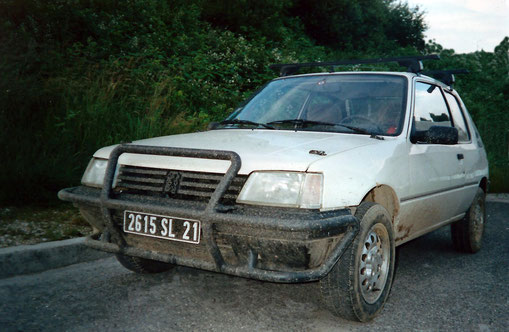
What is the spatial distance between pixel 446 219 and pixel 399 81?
4.53ft

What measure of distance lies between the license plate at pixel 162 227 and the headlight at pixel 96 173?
473 mm

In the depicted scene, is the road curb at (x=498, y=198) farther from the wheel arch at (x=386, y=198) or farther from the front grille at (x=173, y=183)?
the front grille at (x=173, y=183)

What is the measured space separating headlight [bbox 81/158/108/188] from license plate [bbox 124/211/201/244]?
47 cm

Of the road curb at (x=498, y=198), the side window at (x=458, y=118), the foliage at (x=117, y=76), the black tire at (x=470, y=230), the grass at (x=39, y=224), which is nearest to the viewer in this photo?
the grass at (x=39, y=224)

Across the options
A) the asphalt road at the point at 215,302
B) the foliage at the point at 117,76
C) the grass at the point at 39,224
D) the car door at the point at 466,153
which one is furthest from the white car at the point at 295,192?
the foliage at the point at 117,76

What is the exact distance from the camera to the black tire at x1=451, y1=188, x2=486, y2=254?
518 centimetres

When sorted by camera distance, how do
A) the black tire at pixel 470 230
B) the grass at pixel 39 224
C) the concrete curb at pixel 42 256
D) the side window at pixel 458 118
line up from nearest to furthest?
the concrete curb at pixel 42 256
the grass at pixel 39 224
the side window at pixel 458 118
the black tire at pixel 470 230

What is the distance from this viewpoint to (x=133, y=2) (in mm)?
13117

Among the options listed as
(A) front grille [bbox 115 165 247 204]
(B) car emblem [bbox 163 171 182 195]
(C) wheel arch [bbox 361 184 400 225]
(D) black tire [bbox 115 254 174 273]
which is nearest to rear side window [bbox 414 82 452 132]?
(C) wheel arch [bbox 361 184 400 225]

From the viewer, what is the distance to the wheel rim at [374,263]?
10.6 feet

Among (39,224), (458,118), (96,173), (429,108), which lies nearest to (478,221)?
(458,118)

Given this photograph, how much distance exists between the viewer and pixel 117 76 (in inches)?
345

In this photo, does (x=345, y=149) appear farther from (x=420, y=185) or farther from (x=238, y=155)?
(x=420, y=185)

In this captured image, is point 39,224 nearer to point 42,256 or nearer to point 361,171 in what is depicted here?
point 42,256
